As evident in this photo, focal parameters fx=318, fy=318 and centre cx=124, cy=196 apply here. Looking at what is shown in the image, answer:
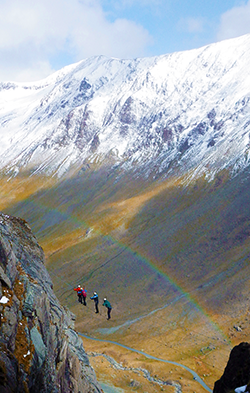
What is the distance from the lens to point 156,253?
372 feet

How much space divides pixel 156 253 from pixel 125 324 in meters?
32.8

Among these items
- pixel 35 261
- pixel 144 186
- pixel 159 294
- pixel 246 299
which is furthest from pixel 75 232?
pixel 35 261

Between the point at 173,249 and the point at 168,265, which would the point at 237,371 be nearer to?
the point at 168,265

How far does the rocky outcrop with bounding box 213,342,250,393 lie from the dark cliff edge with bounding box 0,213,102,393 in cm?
865

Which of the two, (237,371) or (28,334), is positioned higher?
(28,334)

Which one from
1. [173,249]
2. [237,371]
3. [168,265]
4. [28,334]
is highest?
[28,334]

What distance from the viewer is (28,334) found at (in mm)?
14578

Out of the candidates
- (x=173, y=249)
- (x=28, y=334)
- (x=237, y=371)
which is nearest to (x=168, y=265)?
(x=173, y=249)

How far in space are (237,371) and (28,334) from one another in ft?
46.4

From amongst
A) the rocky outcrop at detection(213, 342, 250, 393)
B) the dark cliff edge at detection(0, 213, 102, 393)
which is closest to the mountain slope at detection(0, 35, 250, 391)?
the rocky outcrop at detection(213, 342, 250, 393)

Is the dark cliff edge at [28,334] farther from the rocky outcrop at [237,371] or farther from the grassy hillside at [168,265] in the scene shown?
the grassy hillside at [168,265]

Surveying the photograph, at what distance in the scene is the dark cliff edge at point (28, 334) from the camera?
13219 millimetres

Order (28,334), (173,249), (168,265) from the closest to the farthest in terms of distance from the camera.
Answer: (28,334)
(168,265)
(173,249)

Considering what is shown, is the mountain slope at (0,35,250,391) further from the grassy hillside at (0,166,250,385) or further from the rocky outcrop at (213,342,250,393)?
the rocky outcrop at (213,342,250,393)
